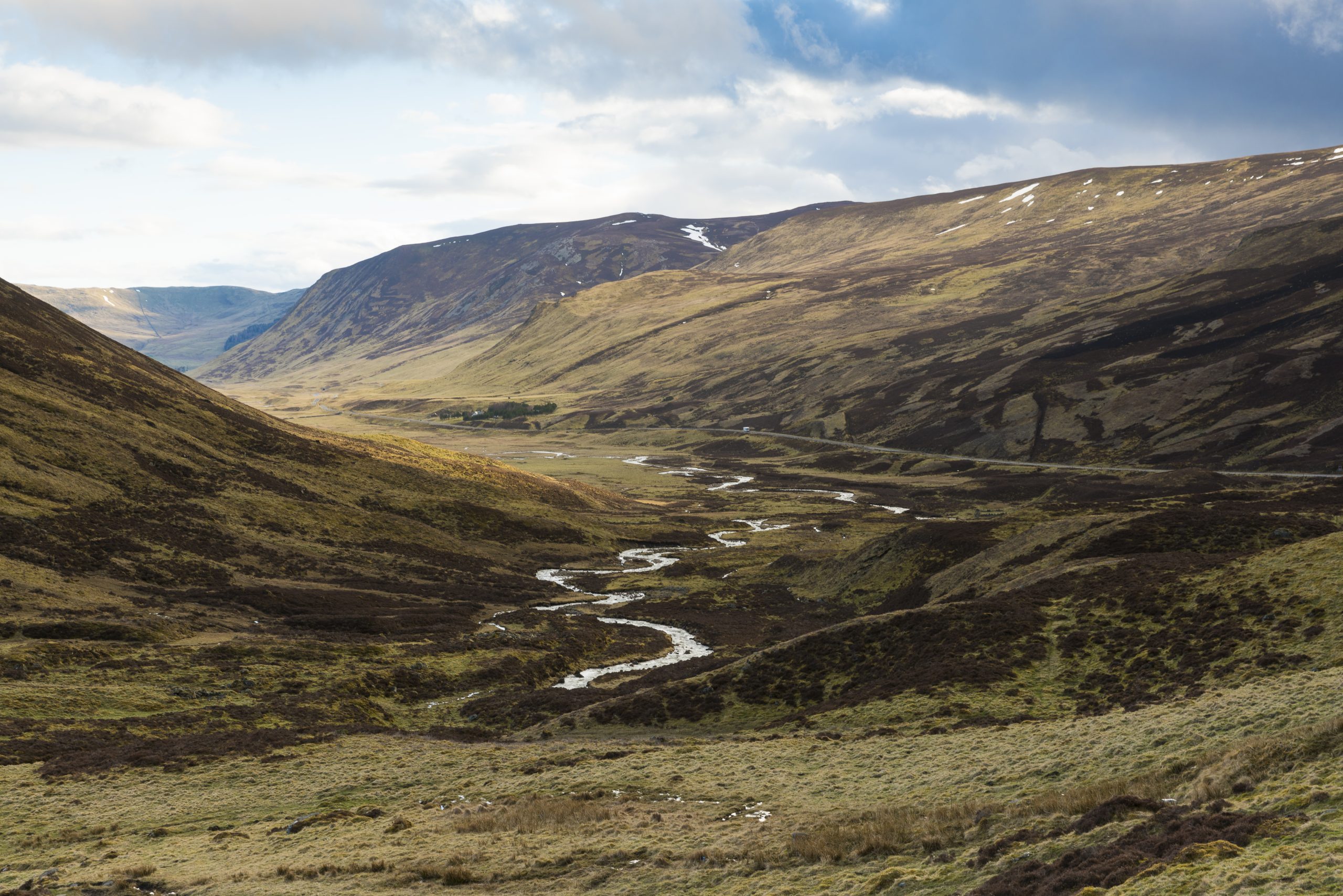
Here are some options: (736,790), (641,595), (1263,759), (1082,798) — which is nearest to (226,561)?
(641,595)

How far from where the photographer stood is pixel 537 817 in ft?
111

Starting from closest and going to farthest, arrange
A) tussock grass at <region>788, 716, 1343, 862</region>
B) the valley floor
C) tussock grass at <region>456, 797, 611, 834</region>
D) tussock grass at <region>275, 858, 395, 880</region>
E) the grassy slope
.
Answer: the valley floor, tussock grass at <region>788, 716, 1343, 862</region>, tussock grass at <region>275, 858, 395, 880</region>, tussock grass at <region>456, 797, 611, 834</region>, the grassy slope

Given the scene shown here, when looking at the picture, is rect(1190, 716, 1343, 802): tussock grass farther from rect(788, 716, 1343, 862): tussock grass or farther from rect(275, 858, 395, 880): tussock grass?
rect(275, 858, 395, 880): tussock grass

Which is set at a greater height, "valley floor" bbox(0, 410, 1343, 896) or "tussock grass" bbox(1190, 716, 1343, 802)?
"tussock grass" bbox(1190, 716, 1343, 802)

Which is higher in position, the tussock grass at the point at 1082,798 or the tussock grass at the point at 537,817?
the tussock grass at the point at 1082,798

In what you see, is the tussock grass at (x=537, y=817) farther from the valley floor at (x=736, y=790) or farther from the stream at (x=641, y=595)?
the stream at (x=641, y=595)

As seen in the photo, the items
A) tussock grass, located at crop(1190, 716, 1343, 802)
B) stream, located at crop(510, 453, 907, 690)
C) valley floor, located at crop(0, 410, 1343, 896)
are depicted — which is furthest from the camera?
stream, located at crop(510, 453, 907, 690)

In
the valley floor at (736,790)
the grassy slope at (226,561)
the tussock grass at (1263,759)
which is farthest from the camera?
the grassy slope at (226,561)

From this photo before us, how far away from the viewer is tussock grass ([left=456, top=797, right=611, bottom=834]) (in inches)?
1289

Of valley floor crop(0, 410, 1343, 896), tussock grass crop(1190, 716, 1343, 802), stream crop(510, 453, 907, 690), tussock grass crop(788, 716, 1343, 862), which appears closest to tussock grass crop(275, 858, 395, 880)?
valley floor crop(0, 410, 1343, 896)

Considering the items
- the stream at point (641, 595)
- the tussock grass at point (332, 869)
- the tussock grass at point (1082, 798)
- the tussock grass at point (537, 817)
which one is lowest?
the stream at point (641, 595)

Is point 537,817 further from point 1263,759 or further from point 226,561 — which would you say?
point 226,561

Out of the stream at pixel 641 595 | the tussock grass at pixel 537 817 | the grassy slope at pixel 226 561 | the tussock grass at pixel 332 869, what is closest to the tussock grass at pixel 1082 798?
the tussock grass at pixel 537 817

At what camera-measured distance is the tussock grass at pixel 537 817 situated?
32.8 meters
